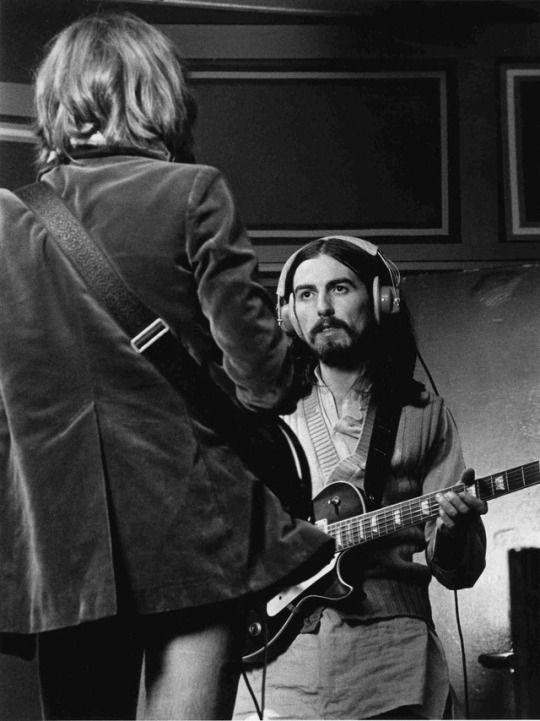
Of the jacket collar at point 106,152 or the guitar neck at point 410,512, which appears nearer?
the jacket collar at point 106,152

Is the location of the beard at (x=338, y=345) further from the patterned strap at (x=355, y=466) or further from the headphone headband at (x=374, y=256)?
the patterned strap at (x=355, y=466)

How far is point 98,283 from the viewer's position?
132 centimetres

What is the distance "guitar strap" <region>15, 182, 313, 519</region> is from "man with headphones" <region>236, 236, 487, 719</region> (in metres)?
0.99

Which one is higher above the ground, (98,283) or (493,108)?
(493,108)

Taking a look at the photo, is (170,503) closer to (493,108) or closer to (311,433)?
(311,433)

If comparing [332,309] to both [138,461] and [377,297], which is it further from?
[138,461]

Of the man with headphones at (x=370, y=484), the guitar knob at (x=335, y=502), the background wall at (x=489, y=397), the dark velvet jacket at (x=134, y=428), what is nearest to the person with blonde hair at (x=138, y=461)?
the dark velvet jacket at (x=134, y=428)

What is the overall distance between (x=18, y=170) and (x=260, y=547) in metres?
1.98

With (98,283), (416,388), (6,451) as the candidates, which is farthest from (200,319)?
(416,388)

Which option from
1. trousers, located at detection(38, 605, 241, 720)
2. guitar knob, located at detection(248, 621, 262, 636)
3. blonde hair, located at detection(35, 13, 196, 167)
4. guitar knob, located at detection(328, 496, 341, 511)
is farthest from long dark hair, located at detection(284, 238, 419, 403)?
trousers, located at detection(38, 605, 241, 720)

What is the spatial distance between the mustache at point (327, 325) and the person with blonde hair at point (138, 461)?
1.37 metres

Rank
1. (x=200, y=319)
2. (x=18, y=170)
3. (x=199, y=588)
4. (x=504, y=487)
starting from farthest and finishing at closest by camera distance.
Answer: (x=18, y=170)
(x=504, y=487)
(x=200, y=319)
(x=199, y=588)

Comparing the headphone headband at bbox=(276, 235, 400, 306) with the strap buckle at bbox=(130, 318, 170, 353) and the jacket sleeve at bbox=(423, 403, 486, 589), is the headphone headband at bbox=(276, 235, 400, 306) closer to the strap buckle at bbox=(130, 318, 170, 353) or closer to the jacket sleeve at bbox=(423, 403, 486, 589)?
the jacket sleeve at bbox=(423, 403, 486, 589)

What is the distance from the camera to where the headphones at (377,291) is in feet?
8.80
